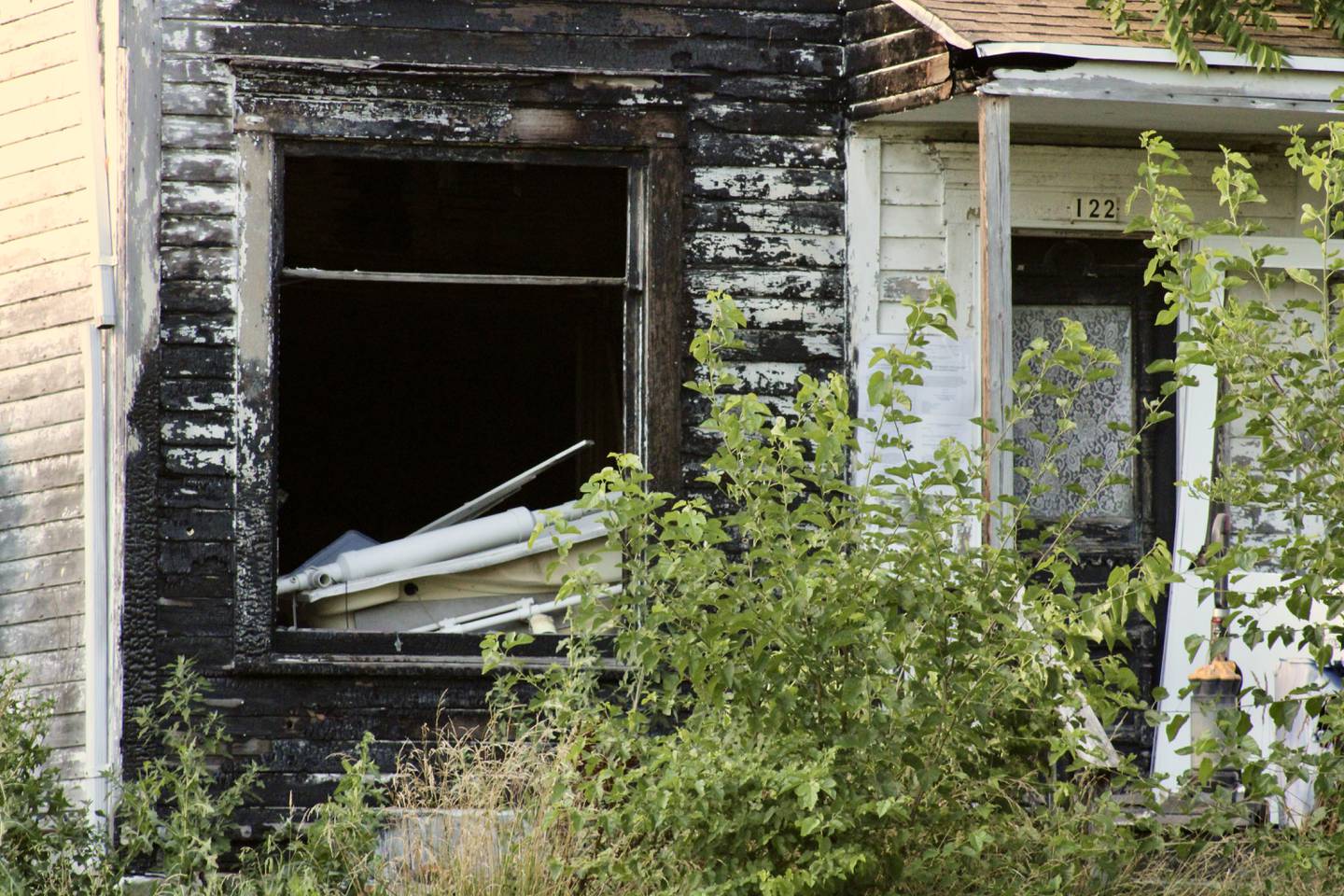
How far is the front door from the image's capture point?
8055mm

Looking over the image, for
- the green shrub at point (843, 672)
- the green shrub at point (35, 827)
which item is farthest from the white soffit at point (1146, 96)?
the green shrub at point (35, 827)

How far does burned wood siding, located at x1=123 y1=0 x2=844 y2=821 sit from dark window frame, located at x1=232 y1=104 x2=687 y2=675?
5cm

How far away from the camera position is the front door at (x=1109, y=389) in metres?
8.05

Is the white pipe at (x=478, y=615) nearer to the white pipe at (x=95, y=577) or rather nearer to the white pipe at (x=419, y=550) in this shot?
the white pipe at (x=419, y=550)

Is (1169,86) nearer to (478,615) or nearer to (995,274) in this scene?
(995,274)

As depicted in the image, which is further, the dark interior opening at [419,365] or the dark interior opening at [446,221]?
the dark interior opening at [419,365]

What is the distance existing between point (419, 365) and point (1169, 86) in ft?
21.5

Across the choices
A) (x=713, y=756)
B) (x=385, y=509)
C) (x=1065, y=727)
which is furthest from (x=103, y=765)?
(x=385, y=509)

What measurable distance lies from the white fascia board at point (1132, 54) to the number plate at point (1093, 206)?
1.09m

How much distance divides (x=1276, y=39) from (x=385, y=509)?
717 cm

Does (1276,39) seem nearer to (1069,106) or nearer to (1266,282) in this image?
(1069,106)

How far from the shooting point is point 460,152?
23.8 feet

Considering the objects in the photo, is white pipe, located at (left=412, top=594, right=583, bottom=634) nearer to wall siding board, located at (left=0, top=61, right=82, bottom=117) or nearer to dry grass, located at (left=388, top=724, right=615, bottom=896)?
dry grass, located at (left=388, top=724, right=615, bottom=896)

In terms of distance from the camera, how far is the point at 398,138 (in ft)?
23.6
